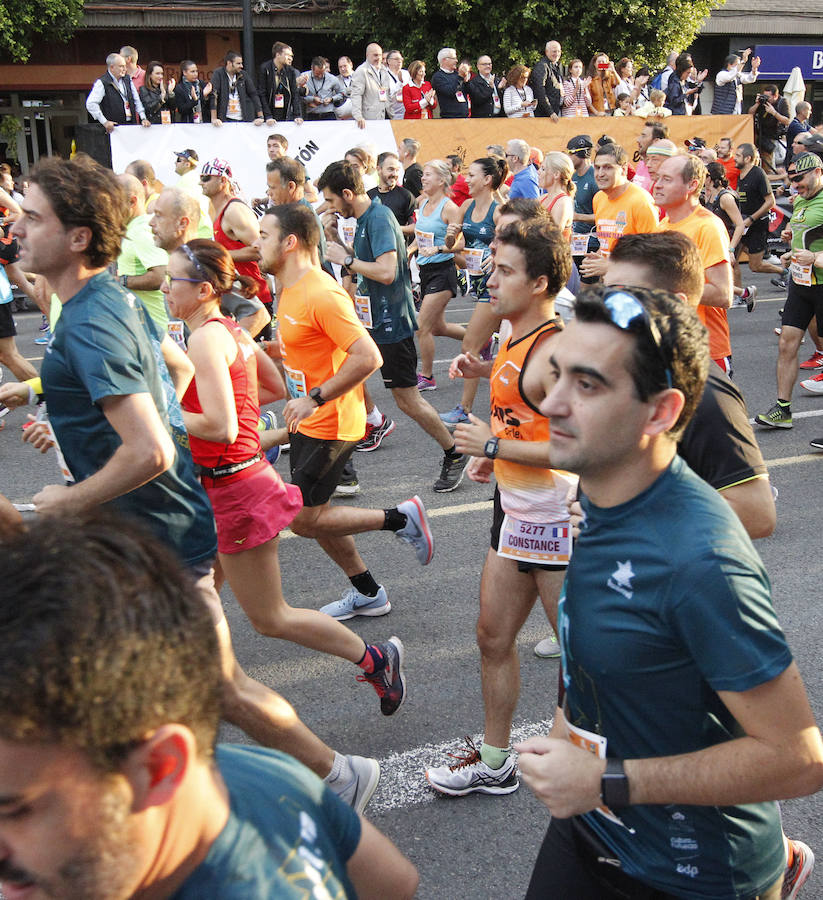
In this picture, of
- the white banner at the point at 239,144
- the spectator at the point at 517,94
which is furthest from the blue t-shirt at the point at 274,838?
the spectator at the point at 517,94

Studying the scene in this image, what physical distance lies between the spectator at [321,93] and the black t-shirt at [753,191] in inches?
263

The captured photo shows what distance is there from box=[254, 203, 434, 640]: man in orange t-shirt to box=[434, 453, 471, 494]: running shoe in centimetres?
165

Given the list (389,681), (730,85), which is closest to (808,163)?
(389,681)

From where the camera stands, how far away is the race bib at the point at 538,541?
3.15 meters

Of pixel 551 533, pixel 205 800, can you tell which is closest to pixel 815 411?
pixel 551 533

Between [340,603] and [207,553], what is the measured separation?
1721 millimetres

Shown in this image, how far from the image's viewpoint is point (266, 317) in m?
6.21

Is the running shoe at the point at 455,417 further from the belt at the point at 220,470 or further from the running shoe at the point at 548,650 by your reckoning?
the belt at the point at 220,470

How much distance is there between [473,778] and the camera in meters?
3.37

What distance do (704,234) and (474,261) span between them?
2716mm

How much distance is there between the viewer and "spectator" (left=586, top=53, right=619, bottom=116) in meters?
18.0

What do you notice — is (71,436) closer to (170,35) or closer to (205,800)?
(205,800)

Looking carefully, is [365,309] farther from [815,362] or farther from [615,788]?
[615,788]

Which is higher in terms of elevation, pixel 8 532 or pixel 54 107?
pixel 54 107
